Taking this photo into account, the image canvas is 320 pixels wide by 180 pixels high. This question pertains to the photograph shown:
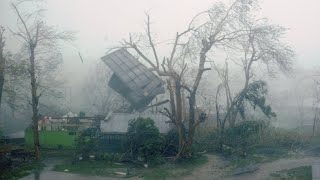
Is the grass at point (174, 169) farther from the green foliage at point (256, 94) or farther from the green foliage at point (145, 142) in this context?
the green foliage at point (256, 94)

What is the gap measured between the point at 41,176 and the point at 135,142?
14.3ft

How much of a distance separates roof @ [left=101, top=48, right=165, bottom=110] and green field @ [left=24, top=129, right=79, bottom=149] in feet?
12.5

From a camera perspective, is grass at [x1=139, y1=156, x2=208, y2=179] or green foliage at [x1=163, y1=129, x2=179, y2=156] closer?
grass at [x1=139, y1=156, x2=208, y2=179]

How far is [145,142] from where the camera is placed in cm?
1482

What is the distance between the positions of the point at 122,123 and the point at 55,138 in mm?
3669

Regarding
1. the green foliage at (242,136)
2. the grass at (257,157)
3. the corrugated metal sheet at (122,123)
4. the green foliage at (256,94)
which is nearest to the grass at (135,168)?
the grass at (257,157)

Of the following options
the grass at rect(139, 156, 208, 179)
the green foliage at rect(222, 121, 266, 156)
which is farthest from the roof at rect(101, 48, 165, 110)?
the grass at rect(139, 156, 208, 179)

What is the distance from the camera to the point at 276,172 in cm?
1272

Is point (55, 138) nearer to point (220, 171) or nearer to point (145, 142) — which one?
point (145, 142)

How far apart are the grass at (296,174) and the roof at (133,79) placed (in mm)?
8461

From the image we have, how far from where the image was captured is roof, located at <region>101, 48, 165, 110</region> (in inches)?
724

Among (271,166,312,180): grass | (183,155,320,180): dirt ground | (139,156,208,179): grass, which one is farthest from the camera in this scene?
(139,156,208,179): grass

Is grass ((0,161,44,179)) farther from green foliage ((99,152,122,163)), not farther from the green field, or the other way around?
green foliage ((99,152,122,163))

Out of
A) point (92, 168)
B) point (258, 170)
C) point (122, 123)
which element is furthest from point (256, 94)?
point (92, 168)
